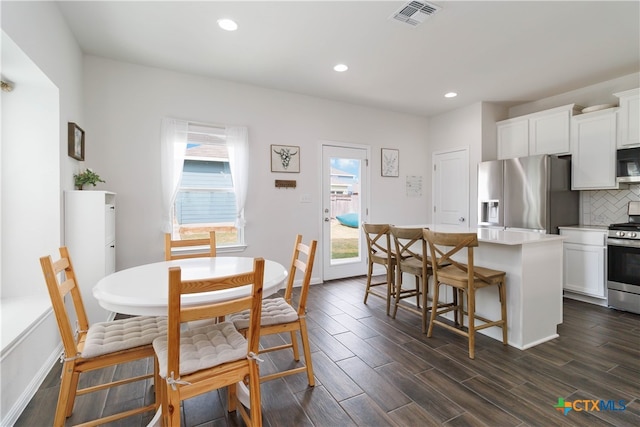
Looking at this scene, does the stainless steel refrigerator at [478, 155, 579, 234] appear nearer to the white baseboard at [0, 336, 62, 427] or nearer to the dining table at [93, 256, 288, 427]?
the dining table at [93, 256, 288, 427]

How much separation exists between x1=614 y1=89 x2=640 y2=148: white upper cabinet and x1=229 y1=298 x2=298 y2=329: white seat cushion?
14.0 ft

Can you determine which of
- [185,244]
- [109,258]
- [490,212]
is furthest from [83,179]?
[490,212]

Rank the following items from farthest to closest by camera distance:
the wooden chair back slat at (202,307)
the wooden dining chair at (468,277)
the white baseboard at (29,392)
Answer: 1. the wooden dining chair at (468,277)
2. the white baseboard at (29,392)
3. the wooden chair back slat at (202,307)

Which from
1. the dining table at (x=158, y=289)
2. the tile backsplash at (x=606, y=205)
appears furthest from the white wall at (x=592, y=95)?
the dining table at (x=158, y=289)

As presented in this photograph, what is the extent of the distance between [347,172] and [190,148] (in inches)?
91.2

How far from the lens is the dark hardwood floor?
1.72 metres

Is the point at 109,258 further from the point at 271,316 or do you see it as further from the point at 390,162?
the point at 390,162

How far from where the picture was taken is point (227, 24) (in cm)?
269

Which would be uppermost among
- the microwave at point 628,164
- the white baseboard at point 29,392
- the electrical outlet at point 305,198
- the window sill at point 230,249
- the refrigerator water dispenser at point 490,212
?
the microwave at point 628,164

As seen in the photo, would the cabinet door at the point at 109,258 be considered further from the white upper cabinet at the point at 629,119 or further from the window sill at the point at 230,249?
the white upper cabinet at the point at 629,119

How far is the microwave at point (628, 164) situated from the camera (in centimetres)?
347

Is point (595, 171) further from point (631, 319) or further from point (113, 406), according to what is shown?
point (113, 406)

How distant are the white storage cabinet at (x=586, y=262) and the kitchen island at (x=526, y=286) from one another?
1.36 metres

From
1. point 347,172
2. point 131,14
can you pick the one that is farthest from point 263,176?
point 131,14
